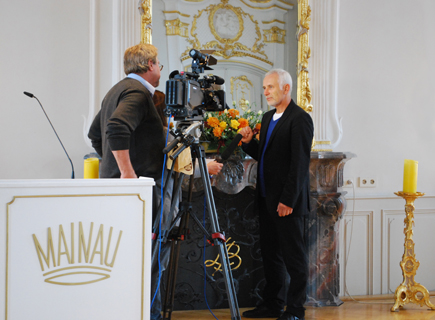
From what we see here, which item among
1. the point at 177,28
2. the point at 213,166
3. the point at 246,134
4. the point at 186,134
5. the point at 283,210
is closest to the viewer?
the point at 186,134

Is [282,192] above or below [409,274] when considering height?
above

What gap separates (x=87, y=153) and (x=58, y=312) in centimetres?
169

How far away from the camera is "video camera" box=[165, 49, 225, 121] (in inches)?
69.6

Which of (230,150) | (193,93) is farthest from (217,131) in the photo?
(193,93)

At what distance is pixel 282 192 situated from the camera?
7.93 ft

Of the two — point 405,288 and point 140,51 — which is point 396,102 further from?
point 140,51

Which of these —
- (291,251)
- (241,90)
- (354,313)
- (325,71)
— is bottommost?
(354,313)

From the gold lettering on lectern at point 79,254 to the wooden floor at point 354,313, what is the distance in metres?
1.48

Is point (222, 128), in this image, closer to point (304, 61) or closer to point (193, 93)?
point (193, 93)

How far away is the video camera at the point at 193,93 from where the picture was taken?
1768 mm

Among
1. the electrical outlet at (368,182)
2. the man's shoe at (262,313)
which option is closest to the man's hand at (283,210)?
the man's shoe at (262,313)

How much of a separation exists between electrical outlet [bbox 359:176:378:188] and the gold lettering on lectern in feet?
7.76

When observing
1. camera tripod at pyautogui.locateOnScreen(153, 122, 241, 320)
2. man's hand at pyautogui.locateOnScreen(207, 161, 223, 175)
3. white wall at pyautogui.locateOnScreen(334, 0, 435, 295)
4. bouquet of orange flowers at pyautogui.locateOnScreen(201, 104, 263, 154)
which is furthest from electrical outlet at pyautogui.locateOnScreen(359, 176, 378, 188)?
camera tripod at pyautogui.locateOnScreen(153, 122, 241, 320)

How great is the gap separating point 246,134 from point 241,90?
542 mm
